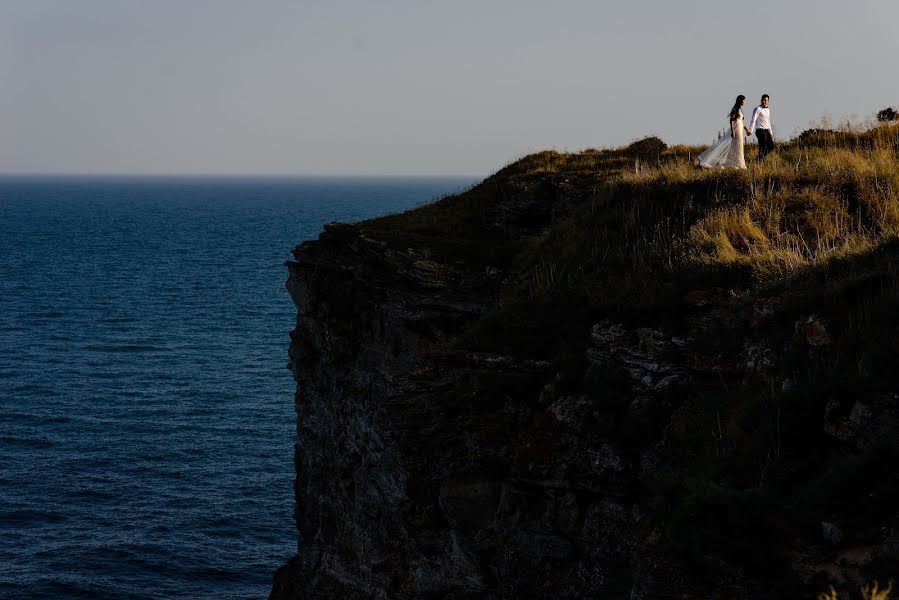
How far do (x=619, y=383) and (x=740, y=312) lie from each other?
260 centimetres

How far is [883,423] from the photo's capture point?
40.8ft

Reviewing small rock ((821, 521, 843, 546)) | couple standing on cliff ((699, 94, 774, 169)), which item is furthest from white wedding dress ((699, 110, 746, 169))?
small rock ((821, 521, 843, 546))

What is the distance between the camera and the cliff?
40.6 feet

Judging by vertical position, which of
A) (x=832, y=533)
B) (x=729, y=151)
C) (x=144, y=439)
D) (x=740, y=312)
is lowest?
(x=144, y=439)

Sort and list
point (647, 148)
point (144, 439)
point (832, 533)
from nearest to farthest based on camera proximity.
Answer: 1. point (832, 533)
2. point (647, 148)
3. point (144, 439)

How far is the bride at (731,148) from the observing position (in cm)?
2656

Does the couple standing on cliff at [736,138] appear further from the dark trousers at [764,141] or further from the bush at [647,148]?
the bush at [647,148]

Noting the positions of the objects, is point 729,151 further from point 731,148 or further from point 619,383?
point 619,383

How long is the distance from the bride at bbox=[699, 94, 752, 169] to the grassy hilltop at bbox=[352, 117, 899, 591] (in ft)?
5.09

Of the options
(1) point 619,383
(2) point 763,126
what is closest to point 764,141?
(2) point 763,126

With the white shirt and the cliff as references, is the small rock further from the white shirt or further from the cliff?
the white shirt

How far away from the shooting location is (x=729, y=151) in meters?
26.9

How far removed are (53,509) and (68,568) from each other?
5.95 metres

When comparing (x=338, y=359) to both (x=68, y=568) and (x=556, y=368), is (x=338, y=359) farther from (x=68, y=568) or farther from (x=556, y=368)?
(x=68, y=568)
